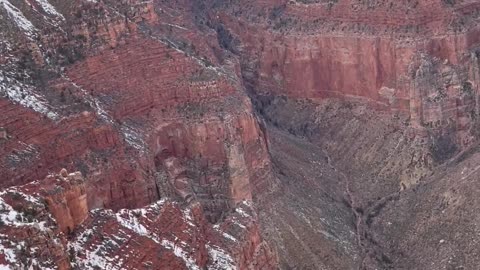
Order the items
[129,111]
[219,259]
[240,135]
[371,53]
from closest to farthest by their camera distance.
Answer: [219,259], [129,111], [240,135], [371,53]

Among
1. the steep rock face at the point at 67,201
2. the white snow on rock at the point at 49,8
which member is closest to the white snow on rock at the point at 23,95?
the white snow on rock at the point at 49,8

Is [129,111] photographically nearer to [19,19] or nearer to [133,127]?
[133,127]

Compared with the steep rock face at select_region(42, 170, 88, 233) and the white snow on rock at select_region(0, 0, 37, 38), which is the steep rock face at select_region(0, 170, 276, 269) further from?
the white snow on rock at select_region(0, 0, 37, 38)

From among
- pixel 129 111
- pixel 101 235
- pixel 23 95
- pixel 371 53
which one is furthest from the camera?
pixel 371 53

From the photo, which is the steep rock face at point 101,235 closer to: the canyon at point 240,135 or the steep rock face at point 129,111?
the canyon at point 240,135

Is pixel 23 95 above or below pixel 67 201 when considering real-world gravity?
above

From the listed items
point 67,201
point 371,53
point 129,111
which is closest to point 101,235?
point 67,201

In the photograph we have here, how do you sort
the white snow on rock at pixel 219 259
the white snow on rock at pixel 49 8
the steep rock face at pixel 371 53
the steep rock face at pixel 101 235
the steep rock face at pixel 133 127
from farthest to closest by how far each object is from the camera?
the steep rock face at pixel 371 53, the white snow on rock at pixel 49 8, the steep rock face at pixel 133 127, the white snow on rock at pixel 219 259, the steep rock face at pixel 101 235
